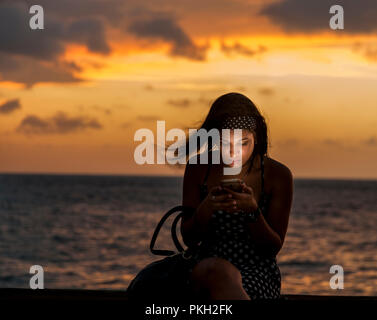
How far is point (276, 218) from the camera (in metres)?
3.12

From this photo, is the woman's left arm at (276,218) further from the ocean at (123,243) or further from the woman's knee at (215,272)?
the ocean at (123,243)

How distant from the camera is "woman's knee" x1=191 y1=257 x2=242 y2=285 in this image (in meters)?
2.72

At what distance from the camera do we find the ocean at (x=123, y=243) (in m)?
25.9

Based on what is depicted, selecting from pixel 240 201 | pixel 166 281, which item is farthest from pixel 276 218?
pixel 166 281

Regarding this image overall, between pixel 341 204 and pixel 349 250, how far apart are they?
31528 millimetres

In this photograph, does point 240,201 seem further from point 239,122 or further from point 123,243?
point 123,243

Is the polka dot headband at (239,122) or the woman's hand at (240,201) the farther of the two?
the polka dot headband at (239,122)

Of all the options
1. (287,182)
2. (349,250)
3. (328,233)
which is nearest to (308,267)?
(349,250)

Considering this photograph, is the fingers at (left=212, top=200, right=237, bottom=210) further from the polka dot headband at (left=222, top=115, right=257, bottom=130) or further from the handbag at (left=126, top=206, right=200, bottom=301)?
the polka dot headband at (left=222, top=115, right=257, bottom=130)

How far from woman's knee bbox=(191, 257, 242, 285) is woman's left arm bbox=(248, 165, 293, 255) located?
0.25 meters

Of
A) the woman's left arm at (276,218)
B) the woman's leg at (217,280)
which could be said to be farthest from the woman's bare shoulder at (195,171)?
the woman's leg at (217,280)

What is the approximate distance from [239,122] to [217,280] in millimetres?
793

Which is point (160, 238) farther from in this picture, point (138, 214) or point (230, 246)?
point (230, 246)
